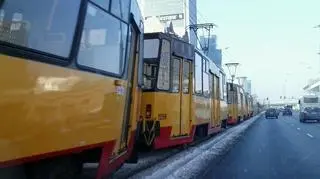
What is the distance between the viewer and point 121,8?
7180 mm

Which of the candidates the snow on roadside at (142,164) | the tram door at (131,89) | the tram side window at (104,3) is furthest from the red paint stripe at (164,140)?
the tram side window at (104,3)

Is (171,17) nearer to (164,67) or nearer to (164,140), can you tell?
(164,67)

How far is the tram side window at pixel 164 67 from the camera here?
13.0 meters

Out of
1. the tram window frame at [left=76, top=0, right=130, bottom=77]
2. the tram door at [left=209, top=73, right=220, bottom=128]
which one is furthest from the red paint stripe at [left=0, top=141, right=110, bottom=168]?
the tram door at [left=209, top=73, right=220, bottom=128]

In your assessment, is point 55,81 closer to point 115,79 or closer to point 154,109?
point 115,79

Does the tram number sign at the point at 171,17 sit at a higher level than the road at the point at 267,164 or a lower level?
higher

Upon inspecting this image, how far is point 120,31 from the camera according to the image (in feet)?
23.6

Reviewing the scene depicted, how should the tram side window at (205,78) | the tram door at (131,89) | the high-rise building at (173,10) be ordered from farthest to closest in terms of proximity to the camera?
the high-rise building at (173,10)
the tram side window at (205,78)
the tram door at (131,89)

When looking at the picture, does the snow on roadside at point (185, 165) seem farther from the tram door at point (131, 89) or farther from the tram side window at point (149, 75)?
the tram side window at point (149, 75)

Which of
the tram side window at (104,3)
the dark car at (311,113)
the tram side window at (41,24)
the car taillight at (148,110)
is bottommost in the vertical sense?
the car taillight at (148,110)

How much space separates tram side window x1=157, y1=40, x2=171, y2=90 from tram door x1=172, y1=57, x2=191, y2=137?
1.18 ft

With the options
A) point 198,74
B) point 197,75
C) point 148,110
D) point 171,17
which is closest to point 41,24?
point 148,110

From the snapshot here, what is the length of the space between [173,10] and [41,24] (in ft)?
148

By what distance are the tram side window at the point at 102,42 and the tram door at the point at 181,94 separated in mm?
6271
